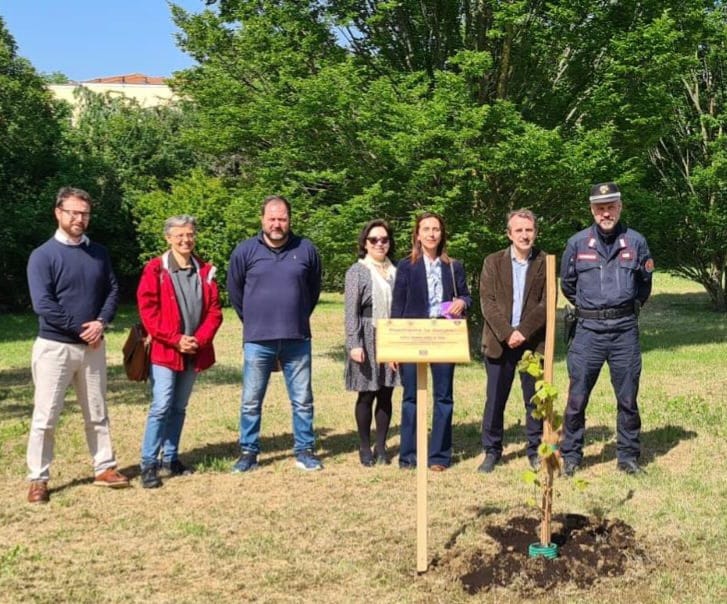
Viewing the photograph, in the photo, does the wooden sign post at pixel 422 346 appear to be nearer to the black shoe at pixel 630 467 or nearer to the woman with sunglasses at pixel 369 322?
the woman with sunglasses at pixel 369 322

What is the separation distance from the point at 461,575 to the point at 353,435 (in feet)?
11.5

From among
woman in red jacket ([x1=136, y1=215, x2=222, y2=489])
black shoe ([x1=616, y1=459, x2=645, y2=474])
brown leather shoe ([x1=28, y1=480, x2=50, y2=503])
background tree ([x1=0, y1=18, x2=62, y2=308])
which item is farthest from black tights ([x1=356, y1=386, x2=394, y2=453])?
background tree ([x1=0, y1=18, x2=62, y2=308])

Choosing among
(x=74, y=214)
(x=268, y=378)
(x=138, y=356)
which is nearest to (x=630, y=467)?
(x=268, y=378)

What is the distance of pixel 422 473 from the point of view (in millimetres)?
4488

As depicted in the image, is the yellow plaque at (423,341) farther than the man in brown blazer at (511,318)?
No

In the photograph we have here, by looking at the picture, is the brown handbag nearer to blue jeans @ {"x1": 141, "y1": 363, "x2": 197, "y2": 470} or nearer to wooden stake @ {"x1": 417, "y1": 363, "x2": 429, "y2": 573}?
blue jeans @ {"x1": 141, "y1": 363, "x2": 197, "y2": 470}

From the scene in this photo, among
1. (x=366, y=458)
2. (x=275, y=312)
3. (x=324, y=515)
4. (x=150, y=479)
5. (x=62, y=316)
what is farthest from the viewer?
(x=366, y=458)

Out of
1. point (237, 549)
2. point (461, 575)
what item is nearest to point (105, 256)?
point (237, 549)

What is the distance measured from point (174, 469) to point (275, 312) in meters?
1.46

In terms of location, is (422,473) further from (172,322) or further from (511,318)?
(172,322)

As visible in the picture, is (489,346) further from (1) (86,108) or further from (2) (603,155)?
(1) (86,108)

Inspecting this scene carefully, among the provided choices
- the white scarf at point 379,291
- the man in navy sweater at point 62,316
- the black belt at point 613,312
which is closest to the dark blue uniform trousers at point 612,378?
the black belt at point 613,312

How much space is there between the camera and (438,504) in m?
5.51

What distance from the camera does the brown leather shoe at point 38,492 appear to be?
5.65m
